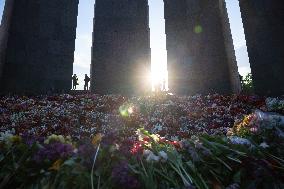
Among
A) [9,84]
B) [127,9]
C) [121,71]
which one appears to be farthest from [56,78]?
[127,9]

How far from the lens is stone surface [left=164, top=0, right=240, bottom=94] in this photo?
57.3ft

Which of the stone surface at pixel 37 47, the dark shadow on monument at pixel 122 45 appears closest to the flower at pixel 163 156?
the dark shadow on monument at pixel 122 45

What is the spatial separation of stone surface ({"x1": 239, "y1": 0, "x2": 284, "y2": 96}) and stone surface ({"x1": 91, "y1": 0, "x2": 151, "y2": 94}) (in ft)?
22.3

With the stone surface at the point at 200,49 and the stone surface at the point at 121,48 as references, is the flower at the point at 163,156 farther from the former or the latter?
the stone surface at the point at 121,48

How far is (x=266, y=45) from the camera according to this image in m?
15.8

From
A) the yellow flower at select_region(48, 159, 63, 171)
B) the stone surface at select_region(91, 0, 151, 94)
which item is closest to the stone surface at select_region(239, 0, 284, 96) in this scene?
the stone surface at select_region(91, 0, 151, 94)

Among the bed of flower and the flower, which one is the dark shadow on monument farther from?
the flower

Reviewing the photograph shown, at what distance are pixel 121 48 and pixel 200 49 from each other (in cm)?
518

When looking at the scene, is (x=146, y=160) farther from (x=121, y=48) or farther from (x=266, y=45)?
(x=121, y=48)

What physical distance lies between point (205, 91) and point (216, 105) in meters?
4.75

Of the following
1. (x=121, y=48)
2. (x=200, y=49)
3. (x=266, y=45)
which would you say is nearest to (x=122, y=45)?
(x=121, y=48)

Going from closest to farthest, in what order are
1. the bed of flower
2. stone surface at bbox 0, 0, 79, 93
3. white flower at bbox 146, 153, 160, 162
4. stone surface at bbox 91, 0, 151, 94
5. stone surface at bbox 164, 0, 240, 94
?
the bed of flower, white flower at bbox 146, 153, 160, 162, stone surface at bbox 164, 0, 240, 94, stone surface at bbox 0, 0, 79, 93, stone surface at bbox 91, 0, 151, 94

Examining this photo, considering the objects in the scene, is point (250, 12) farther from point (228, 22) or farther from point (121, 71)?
point (121, 71)

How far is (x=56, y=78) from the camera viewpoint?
62.9ft
